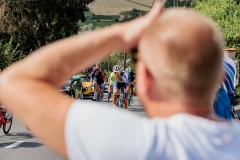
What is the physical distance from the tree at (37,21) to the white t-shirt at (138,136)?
4917cm

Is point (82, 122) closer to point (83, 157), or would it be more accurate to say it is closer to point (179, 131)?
point (83, 157)

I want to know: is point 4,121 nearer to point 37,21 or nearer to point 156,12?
point 156,12

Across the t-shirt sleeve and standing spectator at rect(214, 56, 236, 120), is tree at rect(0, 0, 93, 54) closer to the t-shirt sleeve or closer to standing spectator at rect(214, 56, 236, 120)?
standing spectator at rect(214, 56, 236, 120)

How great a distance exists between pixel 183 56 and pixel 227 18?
79.6 feet

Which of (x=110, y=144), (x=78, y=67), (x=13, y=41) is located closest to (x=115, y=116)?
(x=110, y=144)

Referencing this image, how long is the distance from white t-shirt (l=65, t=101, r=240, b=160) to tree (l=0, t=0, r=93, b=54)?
4917 centimetres

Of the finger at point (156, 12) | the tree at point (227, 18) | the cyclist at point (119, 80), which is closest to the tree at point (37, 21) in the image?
the tree at point (227, 18)

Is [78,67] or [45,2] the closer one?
[78,67]

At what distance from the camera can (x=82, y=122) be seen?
1480mm

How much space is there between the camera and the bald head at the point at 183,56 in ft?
4.81

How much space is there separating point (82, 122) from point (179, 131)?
26cm

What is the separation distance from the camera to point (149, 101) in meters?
1.57

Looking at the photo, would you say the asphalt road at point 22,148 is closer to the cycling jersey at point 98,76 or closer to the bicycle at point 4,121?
the bicycle at point 4,121

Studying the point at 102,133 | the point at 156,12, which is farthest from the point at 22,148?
the point at 102,133
